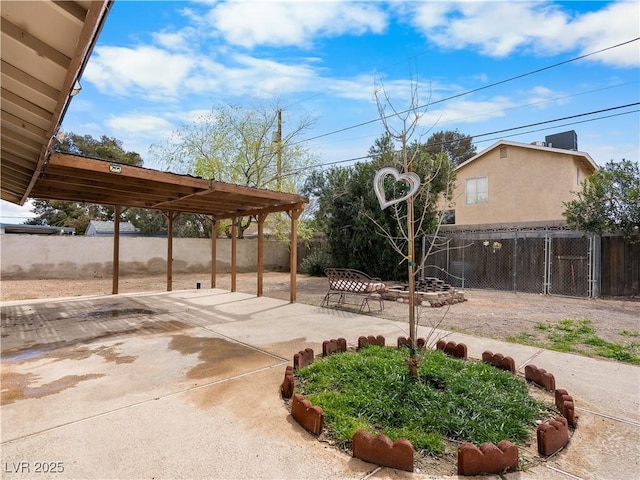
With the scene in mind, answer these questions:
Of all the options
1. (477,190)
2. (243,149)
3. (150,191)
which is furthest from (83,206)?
(477,190)

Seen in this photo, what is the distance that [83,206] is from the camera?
78.3 ft

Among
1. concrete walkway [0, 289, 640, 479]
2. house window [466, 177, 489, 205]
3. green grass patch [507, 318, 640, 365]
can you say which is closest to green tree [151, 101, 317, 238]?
house window [466, 177, 489, 205]

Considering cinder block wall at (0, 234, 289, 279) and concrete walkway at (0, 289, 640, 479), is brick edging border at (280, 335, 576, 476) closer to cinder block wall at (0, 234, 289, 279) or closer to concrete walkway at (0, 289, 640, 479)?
concrete walkway at (0, 289, 640, 479)

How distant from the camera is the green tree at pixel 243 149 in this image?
15477mm

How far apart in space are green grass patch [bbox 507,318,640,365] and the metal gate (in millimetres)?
3499

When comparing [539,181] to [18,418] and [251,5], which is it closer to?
[251,5]

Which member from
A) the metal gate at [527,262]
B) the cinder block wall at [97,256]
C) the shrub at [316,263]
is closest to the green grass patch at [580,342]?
the metal gate at [527,262]

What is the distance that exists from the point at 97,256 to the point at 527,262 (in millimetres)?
15727

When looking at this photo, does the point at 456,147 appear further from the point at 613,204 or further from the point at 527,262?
the point at 613,204

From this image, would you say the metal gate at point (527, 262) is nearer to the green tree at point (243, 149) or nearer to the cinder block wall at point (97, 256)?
the green tree at point (243, 149)

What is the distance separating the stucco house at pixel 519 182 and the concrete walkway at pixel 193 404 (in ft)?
35.6

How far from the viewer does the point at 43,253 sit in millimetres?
12672

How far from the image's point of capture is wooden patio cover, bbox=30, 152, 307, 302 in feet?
17.5

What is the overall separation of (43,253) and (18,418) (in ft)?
42.3
